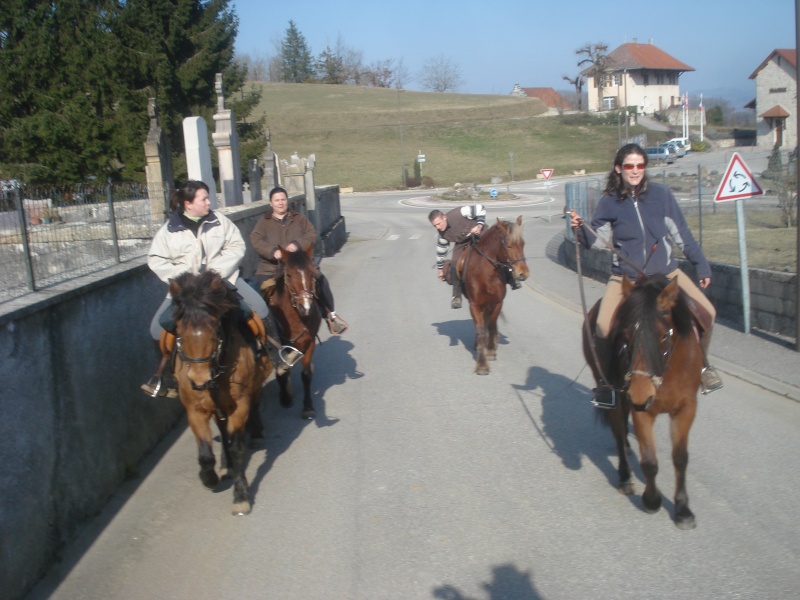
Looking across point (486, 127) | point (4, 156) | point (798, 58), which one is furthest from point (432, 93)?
point (798, 58)

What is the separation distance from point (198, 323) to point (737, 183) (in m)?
8.37

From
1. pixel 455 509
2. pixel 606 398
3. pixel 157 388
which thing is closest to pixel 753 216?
pixel 606 398

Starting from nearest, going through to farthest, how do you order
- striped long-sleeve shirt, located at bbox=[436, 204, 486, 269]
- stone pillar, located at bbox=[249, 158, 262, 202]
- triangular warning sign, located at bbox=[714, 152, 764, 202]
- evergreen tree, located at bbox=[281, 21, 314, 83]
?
1. triangular warning sign, located at bbox=[714, 152, 764, 202]
2. striped long-sleeve shirt, located at bbox=[436, 204, 486, 269]
3. stone pillar, located at bbox=[249, 158, 262, 202]
4. evergreen tree, located at bbox=[281, 21, 314, 83]

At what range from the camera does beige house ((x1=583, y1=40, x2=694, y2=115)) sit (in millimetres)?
109312

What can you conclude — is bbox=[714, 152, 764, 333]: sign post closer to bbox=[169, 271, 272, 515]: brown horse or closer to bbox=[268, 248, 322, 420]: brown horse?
bbox=[268, 248, 322, 420]: brown horse

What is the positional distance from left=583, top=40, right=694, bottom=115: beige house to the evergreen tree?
5815 centimetres

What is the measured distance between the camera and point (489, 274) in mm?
10336

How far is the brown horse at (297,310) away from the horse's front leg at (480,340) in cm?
235

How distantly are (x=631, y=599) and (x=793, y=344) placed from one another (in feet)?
23.2

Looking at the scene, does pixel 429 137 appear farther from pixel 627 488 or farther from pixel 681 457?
pixel 681 457

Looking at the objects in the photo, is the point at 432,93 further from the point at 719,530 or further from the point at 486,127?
the point at 719,530

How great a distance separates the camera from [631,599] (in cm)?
436

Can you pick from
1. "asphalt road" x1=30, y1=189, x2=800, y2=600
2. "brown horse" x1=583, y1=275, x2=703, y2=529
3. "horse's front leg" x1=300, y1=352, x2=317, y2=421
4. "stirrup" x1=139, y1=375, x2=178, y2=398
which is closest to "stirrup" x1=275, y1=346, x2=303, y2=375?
"asphalt road" x1=30, y1=189, x2=800, y2=600

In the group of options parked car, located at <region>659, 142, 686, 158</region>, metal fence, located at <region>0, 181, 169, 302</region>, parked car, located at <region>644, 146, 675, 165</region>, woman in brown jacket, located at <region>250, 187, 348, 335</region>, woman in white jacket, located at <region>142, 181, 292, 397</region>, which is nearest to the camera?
metal fence, located at <region>0, 181, 169, 302</region>
